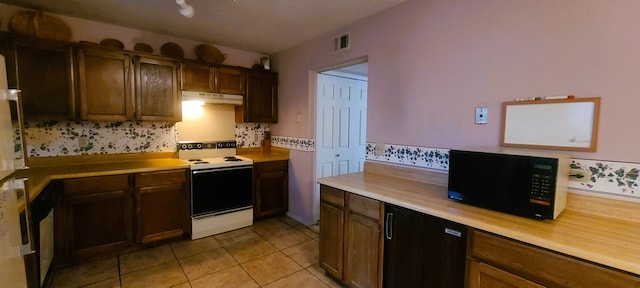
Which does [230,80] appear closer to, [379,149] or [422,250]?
[379,149]

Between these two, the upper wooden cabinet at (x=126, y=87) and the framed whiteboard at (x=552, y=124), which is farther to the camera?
the upper wooden cabinet at (x=126, y=87)

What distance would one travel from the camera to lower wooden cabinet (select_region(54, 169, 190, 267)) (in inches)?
95.3

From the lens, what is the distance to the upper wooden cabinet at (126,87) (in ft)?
8.65

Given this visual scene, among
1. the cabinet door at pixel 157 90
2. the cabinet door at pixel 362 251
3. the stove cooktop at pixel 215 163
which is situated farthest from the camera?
the stove cooktop at pixel 215 163

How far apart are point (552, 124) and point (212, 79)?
3.30 metres

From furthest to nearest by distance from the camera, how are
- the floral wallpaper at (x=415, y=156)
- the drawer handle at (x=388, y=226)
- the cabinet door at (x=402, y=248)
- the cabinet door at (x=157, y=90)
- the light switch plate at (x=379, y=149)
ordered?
the cabinet door at (x=157, y=90)
the light switch plate at (x=379, y=149)
the floral wallpaper at (x=415, y=156)
the drawer handle at (x=388, y=226)
the cabinet door at (x=402, y=248)

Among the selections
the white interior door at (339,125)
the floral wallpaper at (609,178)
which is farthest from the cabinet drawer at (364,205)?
the white interior door at (339,125)

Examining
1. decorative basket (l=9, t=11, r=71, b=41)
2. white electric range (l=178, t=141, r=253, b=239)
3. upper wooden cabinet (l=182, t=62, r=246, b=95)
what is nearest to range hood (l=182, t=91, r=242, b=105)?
upper wooden cabinet (l=182, t=62, r=246, b=95)

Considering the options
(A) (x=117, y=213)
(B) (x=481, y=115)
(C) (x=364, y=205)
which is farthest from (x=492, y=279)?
(A) (x=117, y=213)

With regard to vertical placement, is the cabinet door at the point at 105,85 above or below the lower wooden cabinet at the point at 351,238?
above

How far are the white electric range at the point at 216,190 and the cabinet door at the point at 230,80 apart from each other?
74 cm

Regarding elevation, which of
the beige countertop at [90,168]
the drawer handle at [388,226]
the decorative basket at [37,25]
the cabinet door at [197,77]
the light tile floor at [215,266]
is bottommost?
the light tile floor at [215,266]

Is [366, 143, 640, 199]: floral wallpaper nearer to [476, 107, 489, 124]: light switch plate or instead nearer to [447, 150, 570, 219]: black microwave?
[447, 150, 570, 219]: black microwave

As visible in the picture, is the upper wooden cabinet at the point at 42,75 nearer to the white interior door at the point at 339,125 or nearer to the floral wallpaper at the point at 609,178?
the white interior door at the point at 339,125
